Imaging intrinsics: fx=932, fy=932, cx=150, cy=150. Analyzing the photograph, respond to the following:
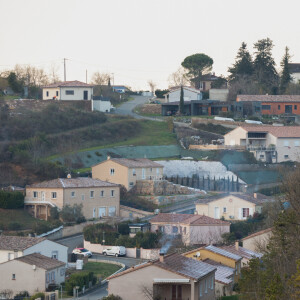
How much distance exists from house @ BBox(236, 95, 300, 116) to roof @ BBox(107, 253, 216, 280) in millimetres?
58353

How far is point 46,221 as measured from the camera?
57.0 m

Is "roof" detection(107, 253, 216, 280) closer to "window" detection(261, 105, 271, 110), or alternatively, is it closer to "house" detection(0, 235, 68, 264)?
"house" detection(0, 235, 68, 264)

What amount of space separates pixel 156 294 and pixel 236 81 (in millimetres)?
73740

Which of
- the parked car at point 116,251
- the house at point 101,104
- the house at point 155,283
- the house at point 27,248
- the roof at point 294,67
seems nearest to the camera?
the house at point 155,283

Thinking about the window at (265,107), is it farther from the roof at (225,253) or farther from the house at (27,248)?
the roof at (225,253)

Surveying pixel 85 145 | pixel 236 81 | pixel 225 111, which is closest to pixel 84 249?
pixel 85 145

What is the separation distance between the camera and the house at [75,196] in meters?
59.8

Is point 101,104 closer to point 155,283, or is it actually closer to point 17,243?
point 17,243

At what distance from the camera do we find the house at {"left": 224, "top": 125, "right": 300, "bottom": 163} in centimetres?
7975

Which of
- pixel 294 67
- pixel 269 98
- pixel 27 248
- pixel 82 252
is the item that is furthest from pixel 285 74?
pixel 27 248

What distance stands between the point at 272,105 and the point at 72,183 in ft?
123

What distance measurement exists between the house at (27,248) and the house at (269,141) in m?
36.5

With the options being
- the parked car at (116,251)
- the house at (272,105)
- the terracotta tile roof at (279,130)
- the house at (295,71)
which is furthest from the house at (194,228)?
the house at (295,71)

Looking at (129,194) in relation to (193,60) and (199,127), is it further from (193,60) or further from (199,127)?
(193,60)
